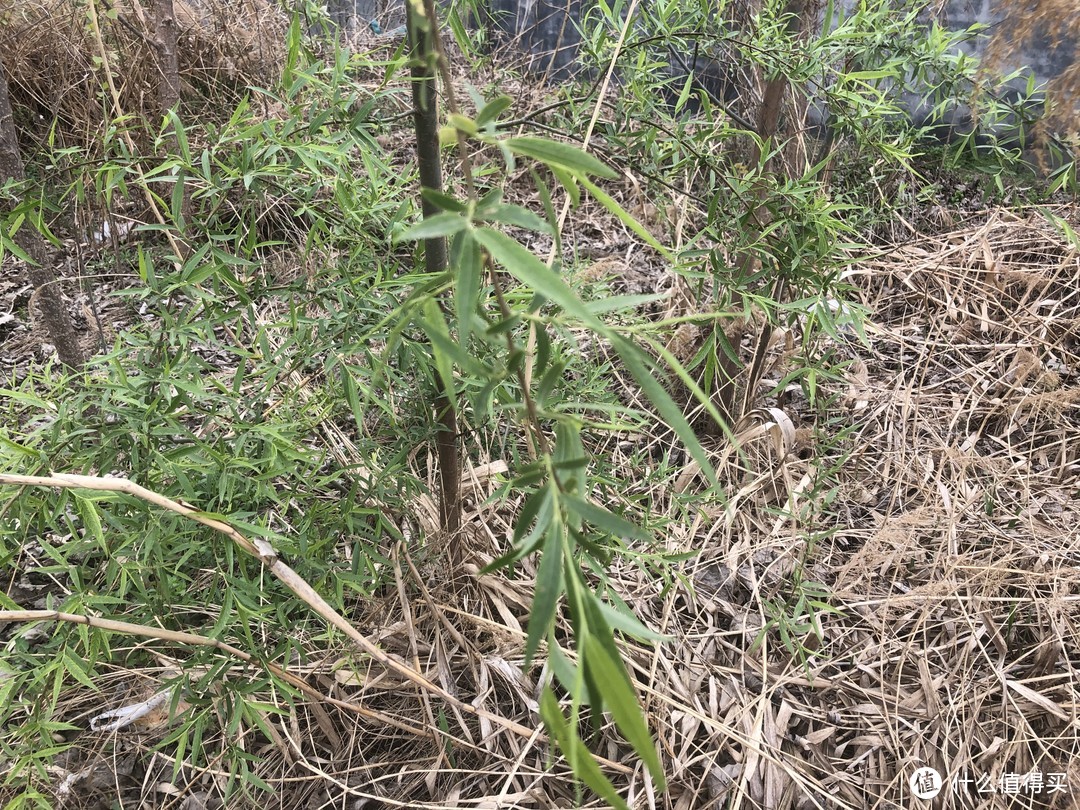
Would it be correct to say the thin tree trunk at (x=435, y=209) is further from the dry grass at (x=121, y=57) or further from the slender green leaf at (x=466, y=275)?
the dry grass at (x=121, y=57)

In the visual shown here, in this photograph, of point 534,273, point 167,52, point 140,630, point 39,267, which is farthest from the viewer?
point 167,52

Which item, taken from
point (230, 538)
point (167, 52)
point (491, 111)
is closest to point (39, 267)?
point (230, 538)

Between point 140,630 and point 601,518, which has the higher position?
point 601,518

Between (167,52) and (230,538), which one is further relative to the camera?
(167,52)

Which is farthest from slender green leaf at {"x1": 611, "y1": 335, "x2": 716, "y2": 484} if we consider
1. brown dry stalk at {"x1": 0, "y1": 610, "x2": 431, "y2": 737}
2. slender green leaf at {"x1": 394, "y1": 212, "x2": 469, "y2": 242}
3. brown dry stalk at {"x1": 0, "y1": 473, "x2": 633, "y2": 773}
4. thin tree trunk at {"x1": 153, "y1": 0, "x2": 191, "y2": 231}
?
thin tree trunk at {"x1": 153, "y1": 0, "x2": 191, "y2": 231}

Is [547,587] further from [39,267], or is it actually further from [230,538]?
[39,267]

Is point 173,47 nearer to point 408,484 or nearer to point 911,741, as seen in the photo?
point 408,484

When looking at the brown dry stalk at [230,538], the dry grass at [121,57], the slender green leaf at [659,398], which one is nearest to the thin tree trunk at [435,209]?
the slender green leaf at [659,398]

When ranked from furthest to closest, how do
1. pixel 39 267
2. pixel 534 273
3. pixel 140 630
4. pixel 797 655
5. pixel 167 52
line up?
pixel 167 52
pixel 797 655
pixel 39 267
pixel 140 630
pixel 534 273

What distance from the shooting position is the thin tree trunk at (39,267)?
1.29 m

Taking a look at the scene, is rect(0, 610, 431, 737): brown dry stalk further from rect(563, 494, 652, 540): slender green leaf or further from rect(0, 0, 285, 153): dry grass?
rect(0, 0, 285, 153): dry grass

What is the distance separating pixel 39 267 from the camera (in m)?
1.20

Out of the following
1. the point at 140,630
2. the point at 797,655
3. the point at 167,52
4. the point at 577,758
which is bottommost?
the point at 797,655

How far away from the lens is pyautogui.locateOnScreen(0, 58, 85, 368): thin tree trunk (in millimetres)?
1286
